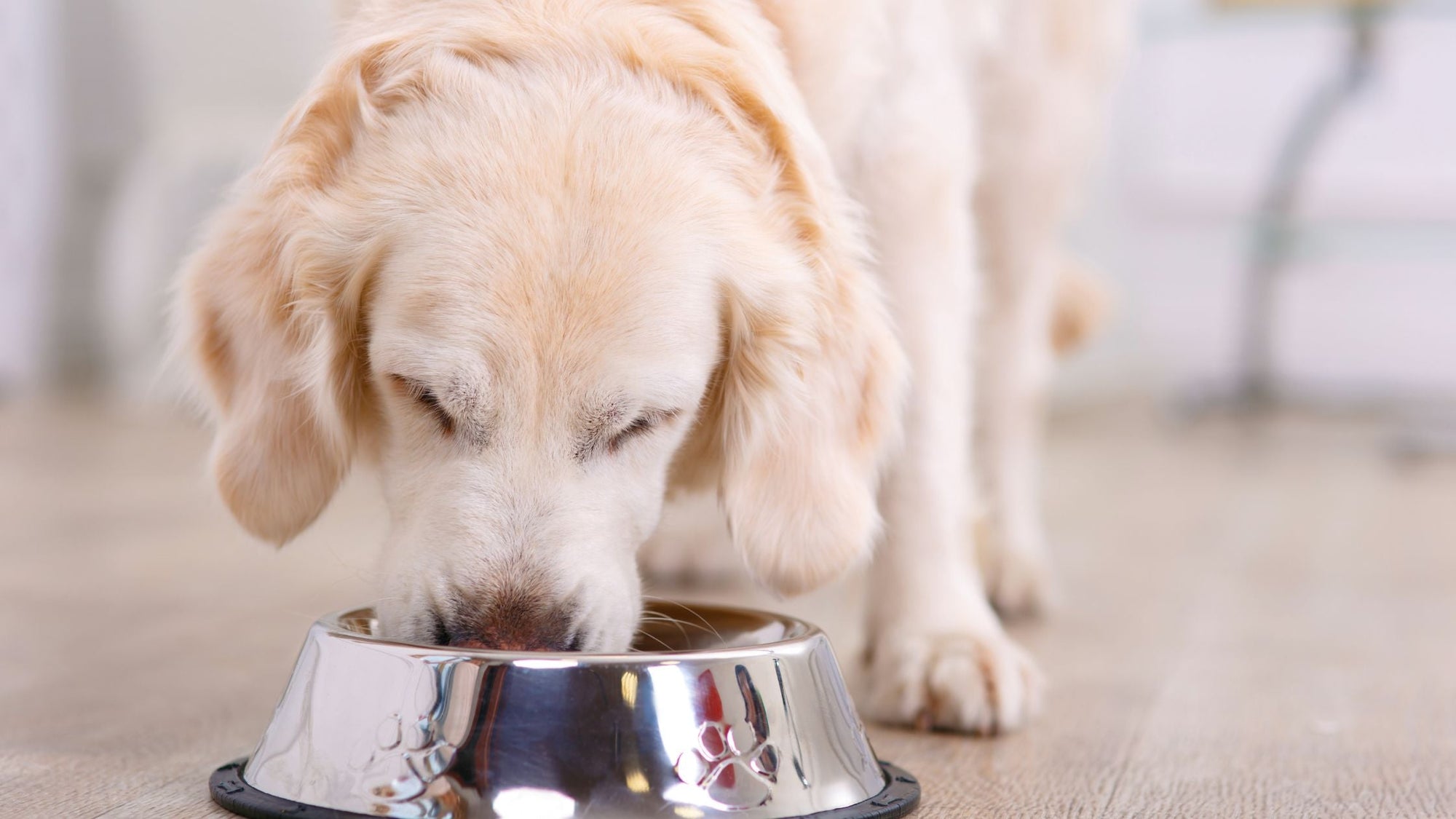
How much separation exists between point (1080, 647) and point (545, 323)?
112cm

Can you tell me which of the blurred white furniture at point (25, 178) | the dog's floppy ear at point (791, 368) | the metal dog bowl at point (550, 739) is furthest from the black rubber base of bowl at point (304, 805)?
the blurred white furniture at point (25, 178)

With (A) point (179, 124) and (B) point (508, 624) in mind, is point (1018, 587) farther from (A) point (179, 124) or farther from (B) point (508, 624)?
(A) point (179, 124)

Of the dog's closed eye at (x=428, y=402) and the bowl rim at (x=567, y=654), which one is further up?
the dog's closed eye at (x=428, y=402)

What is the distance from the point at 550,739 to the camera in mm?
1110

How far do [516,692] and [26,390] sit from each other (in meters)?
5.22

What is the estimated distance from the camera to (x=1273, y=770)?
1.44 metres

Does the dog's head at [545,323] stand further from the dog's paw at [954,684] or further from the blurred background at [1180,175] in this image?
the blurred background at [1180,175]

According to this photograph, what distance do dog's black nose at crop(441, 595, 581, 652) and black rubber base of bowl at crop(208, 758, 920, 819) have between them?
0.54ft

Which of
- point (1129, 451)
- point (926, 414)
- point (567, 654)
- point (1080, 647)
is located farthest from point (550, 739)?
point (1129, 451)

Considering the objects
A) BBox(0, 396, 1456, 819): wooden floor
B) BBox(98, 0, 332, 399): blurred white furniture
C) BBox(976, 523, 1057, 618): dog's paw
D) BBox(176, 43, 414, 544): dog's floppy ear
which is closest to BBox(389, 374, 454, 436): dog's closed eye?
BBox(176, 43, 414, 544): dog's floppy ear

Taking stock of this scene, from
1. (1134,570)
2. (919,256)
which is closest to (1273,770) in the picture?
(919,256)

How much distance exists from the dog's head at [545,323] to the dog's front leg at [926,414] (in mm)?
171

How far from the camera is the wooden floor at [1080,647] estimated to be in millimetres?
1361

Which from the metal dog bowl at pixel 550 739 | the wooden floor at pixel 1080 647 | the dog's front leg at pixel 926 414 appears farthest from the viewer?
the dog's front leg at pixel 926 414
